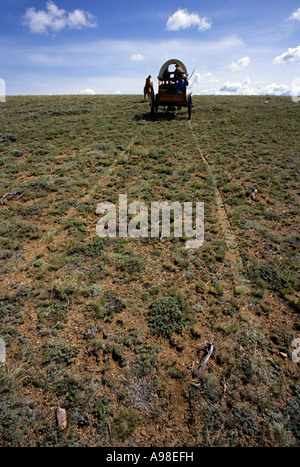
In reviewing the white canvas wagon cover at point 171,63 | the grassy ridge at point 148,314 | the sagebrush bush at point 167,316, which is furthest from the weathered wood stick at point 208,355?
the white canvas wagon cover at point 171,63

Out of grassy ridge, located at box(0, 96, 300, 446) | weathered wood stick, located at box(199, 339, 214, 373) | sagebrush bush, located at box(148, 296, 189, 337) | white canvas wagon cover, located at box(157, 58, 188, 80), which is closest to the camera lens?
grassy ridge, located at box(0, 96, 300, 446)

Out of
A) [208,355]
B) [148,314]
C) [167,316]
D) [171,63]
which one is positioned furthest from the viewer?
[171,63]

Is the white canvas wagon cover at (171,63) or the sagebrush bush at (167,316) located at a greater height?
the white canvas wagon cover at (171,63)

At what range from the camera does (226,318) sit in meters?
4.97

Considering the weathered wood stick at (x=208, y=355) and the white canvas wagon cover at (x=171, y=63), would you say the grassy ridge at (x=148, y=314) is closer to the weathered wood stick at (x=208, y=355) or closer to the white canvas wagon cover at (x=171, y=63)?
the weathered wood stick at (x=208, y=355)

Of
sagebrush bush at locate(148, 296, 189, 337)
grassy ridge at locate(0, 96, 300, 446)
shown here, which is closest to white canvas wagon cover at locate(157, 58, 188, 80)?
grassy ridge at locate(0, 96, 300, 446)

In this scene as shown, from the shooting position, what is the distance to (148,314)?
5.04 m

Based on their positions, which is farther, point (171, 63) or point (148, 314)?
point (171, 63)

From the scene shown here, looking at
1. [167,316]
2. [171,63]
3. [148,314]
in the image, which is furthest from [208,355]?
[171,63]

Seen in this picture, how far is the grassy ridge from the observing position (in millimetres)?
3488

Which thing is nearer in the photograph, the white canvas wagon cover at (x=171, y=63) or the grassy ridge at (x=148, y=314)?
the grassy ridge at (x=148, y=314)

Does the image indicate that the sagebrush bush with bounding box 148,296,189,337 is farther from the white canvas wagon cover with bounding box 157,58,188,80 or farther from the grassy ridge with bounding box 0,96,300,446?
the white canvas wagon cover with bounding box 157,58,188,80

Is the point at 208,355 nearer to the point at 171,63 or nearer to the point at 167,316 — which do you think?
the point at 167,316

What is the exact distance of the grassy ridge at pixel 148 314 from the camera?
11.4 ft
